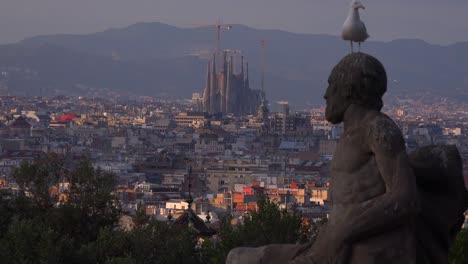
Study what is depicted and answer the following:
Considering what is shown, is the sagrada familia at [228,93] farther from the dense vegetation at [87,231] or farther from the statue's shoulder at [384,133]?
the statue's shoulder at [384,133]

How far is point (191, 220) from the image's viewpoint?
17891 millimetres

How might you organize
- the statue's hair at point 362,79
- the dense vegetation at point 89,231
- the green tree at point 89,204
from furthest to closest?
the green tree at point 89,204, the dense vegetation at point 89,231, the statue's hair at point 362,79

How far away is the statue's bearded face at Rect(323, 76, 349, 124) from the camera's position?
137 inches

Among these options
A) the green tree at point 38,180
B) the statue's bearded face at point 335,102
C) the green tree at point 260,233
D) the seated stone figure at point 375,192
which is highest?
the statue's bearded face at point 335,102

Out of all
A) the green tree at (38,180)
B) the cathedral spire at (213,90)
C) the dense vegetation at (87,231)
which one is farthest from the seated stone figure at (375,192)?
the cathedral spire at (213,90)

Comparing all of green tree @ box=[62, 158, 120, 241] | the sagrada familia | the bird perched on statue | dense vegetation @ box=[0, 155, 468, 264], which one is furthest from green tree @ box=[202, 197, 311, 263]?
the sagrada familia

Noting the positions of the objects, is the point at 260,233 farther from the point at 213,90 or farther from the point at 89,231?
the point at 213,90

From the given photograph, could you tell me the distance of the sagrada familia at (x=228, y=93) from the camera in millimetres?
154250

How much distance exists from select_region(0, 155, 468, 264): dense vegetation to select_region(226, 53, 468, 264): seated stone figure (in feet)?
18.7

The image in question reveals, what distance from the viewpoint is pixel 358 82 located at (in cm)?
343

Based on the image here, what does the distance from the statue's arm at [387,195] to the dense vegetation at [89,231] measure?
19.2 ft

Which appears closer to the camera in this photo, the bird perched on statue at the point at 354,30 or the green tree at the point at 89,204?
the bird perched on statue at the point at 354,30

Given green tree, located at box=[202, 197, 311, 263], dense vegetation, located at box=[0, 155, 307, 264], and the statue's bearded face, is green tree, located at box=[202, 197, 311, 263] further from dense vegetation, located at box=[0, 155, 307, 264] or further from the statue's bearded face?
the statue's bearded face

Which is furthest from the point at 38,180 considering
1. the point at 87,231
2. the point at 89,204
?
the point at 87,231
